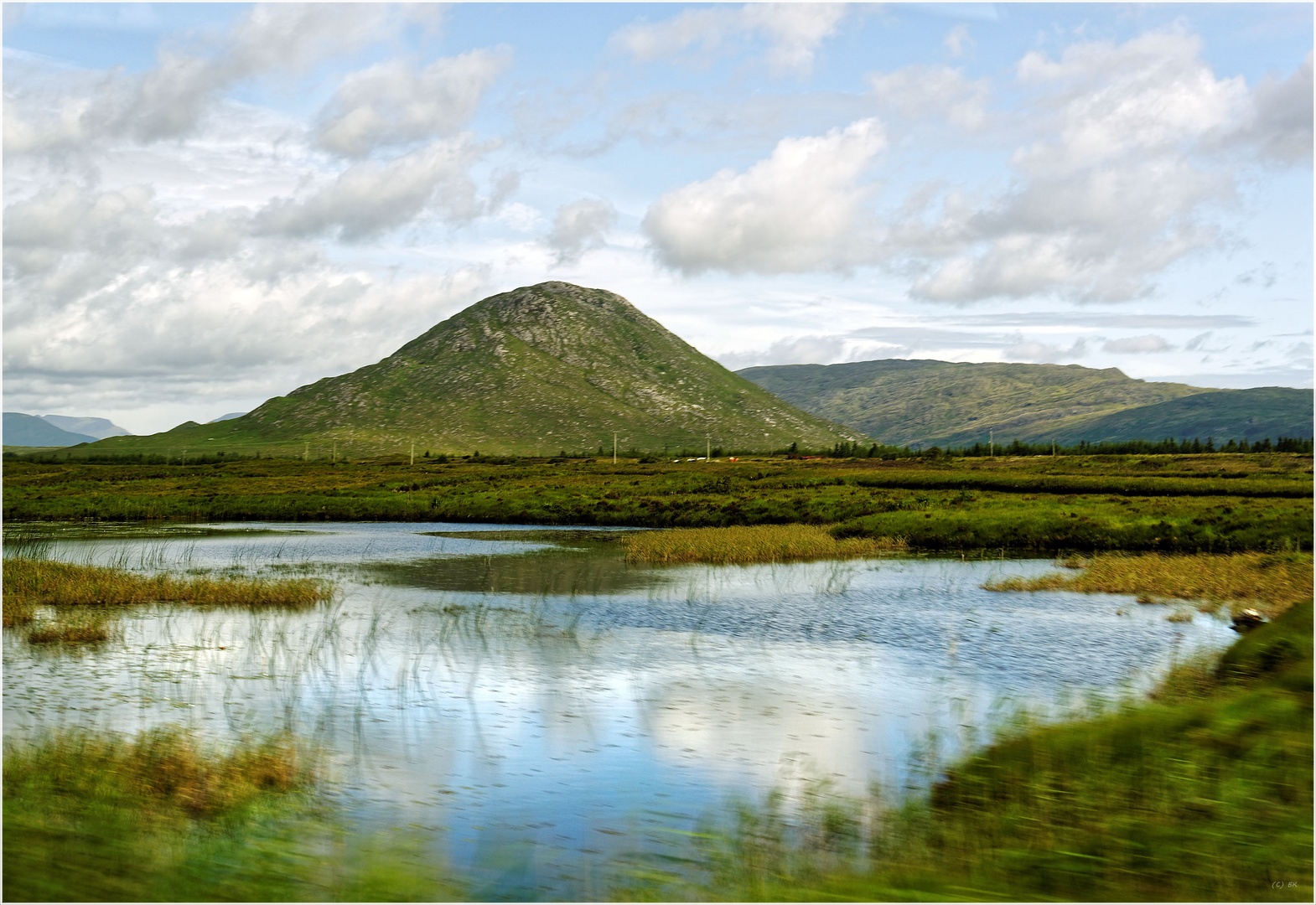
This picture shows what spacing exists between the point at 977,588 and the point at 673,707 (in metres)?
23.3

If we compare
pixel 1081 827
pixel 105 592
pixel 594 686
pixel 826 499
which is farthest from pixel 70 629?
pixel 826 499

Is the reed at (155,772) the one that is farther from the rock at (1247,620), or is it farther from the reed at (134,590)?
the rock at (1247,620)

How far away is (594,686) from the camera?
76.8 ft

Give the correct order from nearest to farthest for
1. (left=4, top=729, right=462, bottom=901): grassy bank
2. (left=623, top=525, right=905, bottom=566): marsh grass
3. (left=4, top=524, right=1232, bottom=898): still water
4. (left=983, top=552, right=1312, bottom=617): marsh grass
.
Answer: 1. (left=4, top=729, right=462, bottom=901): grassy bank
2. (left=4, top=524, right=1232, bottom=898): still water
3. (left=983, top=552, right=1312, bottom=617): marsh grass
4. (left=623, top=525, right=905, bottom=566): marsh grass

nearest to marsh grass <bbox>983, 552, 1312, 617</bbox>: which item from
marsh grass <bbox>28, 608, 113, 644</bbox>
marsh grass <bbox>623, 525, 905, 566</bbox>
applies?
marsh grass <bbox>623, 525, 905, 566</bbox>

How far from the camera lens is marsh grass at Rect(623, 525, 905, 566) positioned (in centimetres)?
5238

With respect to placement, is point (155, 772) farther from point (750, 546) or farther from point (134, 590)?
point (750, 546)

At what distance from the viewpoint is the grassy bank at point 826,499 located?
197ft

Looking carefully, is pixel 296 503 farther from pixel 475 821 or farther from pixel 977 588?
pixel 475 821

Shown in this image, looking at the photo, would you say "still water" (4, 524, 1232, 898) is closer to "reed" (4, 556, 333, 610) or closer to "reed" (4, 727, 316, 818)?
"reed" (4, 727, 316, 818)

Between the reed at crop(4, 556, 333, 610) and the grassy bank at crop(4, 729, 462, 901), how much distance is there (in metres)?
18.2

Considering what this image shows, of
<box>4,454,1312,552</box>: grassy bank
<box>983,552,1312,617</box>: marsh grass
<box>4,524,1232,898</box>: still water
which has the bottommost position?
<box>4,524,1232,898</box>: still water

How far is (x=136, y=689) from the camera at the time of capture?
21.9 metres

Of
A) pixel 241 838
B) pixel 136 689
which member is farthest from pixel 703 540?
pixel 241 838
